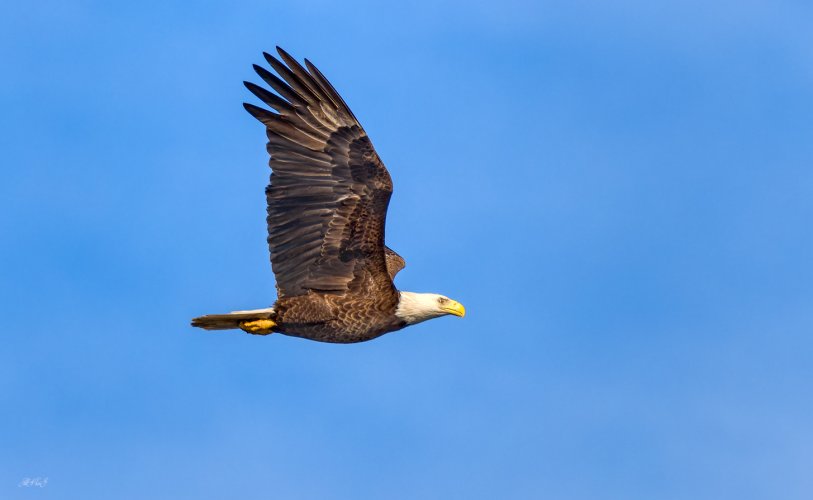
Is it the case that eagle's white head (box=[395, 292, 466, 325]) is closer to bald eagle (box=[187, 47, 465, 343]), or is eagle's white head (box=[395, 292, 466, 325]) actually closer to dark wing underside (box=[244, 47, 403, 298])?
bald eagle (box=[187, 47, 465, 343])

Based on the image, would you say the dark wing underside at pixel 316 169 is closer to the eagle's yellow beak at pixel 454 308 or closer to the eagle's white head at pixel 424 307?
the eagle's white head at pixel 424 307

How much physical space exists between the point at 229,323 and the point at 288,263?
3.66 feet

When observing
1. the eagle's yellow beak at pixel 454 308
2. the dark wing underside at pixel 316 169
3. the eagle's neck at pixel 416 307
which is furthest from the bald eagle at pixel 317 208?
the eagle's yellow beak at pixel 454 308

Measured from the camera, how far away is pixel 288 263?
23.0m

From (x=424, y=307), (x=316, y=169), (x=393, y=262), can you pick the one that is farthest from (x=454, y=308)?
(x=316, y=169)

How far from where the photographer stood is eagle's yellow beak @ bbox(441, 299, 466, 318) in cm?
2383

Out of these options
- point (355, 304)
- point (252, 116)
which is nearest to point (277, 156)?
point (252, 116)

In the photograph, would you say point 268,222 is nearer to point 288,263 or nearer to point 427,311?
point 288,263

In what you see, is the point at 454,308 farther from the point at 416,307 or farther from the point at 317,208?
the point at 317,208

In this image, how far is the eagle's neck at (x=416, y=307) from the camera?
77.4 ft

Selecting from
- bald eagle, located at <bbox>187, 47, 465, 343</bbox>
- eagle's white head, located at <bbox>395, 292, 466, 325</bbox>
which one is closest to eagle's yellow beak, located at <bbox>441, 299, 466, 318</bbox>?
eagle's white head, located at <bbox>395, 292, 466, 325</bbox>

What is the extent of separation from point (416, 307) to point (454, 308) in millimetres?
552

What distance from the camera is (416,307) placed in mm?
23641

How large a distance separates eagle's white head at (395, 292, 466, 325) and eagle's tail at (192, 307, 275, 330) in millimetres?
1712
